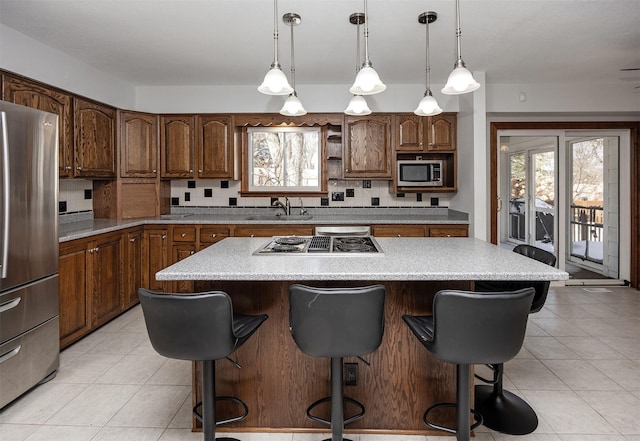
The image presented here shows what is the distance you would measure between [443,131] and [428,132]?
0.17 m

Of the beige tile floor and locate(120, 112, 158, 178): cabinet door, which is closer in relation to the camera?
the beige tile floor

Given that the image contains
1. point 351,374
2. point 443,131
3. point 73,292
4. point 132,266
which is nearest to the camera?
point 351,374

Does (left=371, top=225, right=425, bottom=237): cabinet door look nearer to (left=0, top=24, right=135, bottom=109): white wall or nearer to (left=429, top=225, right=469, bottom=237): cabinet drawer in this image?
(left=429, top=225, right=469, bottom=237): cabinet drawer

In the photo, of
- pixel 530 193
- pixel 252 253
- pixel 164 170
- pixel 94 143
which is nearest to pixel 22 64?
pixel 94 143

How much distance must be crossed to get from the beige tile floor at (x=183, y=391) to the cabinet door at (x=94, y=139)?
5.00ft

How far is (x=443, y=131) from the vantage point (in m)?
4.74

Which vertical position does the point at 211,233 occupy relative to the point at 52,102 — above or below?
below

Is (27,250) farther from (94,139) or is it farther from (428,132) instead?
(428,132)

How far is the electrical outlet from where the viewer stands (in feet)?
6.98

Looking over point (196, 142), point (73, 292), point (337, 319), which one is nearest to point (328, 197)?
point (196, 142)

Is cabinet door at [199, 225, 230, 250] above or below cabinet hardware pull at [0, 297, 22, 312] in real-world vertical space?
above

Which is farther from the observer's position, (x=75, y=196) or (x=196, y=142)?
(x=196, y=142)

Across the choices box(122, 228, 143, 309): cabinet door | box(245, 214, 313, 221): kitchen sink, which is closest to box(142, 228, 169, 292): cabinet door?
box(122, 228, 143, 309): cabinet door

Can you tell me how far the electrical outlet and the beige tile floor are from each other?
261 mm
